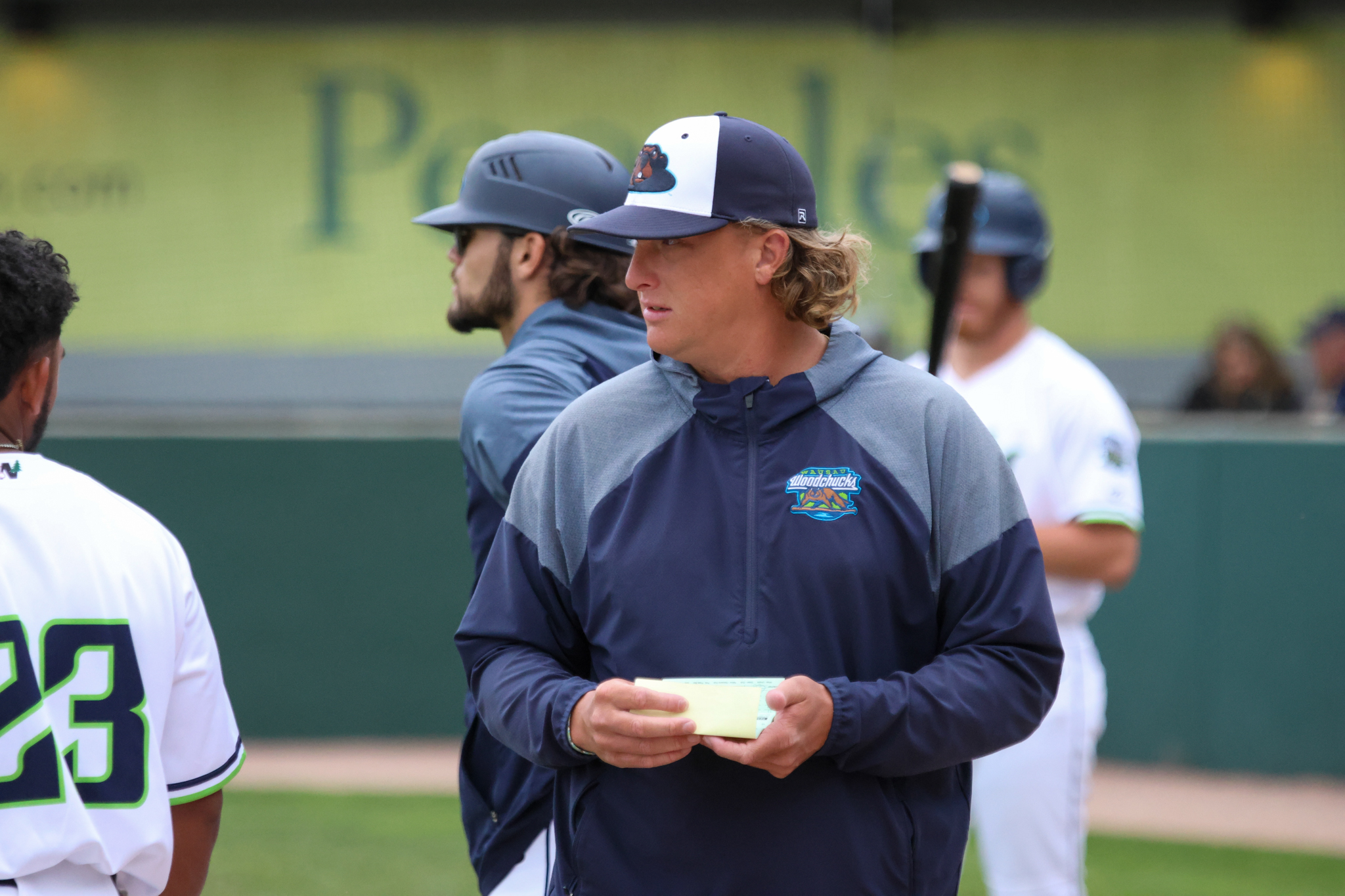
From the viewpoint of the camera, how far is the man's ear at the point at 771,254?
2084 millimetres

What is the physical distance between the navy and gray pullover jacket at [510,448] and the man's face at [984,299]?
56.8 inches

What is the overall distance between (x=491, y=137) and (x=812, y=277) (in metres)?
10.5

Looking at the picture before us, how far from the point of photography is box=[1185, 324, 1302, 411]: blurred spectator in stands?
8844 millimetres

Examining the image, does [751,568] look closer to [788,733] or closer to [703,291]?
[788,733]

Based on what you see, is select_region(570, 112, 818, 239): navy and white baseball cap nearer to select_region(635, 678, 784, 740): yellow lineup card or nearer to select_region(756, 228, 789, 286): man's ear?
select_region(756, 228, 789, 286): man's ear

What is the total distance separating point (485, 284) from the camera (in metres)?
2.80

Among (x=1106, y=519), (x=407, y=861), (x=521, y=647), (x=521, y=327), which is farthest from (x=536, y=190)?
(x=407, y=861)

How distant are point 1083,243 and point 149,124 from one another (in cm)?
789

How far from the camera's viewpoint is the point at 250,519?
294 inches

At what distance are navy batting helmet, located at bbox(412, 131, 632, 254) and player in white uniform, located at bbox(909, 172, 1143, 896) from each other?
3.90ft

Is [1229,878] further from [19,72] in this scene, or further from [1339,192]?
[19,72]

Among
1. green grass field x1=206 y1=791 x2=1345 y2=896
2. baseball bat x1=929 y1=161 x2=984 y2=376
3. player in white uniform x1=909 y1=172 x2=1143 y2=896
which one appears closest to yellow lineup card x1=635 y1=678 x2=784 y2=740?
player in white uniform x1=909 y1=172 x2=1143 y2=896

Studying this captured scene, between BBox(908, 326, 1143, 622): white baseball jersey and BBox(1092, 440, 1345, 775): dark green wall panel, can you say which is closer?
BBox(908, 326, 1143, 622): white baseball jersey

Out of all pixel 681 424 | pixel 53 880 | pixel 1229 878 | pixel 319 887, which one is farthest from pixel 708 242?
pixel 1229 878
